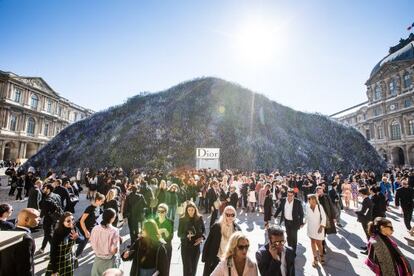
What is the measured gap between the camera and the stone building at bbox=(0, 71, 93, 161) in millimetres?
40844

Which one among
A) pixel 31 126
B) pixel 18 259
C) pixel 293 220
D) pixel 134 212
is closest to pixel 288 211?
pixel 293 220

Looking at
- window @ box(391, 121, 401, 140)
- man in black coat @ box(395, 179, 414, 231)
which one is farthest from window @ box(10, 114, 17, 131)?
window @ box(391, 121, 401, 140)

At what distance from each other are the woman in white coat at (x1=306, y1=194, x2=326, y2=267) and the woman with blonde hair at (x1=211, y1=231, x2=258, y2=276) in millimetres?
3594

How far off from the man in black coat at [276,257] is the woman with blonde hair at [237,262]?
17 centimetres

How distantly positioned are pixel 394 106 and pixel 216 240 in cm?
5993

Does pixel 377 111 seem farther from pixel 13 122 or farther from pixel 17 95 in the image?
pixel 13 122

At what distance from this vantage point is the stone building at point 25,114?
4084 cm

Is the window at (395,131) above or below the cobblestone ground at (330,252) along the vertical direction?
above

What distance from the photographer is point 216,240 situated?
147 inches

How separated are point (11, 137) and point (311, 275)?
55.3m

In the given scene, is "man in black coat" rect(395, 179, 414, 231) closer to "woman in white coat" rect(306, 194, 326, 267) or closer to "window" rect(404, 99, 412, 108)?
"woman in white coat" rect(306, 194, 326, 267)

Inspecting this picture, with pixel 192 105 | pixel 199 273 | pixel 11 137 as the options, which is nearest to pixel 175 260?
pixel 199 273

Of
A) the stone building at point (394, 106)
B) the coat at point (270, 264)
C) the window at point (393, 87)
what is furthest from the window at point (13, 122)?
the window at point (393, 87)

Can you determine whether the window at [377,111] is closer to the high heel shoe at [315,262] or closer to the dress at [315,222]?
the dress at [315,222]
